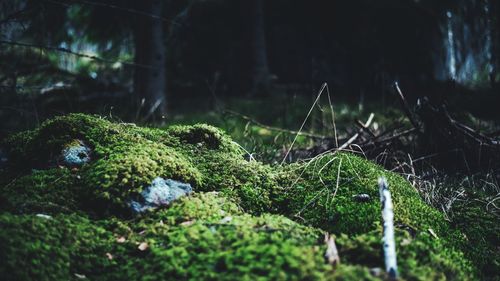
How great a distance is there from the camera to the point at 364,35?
11.1 metres

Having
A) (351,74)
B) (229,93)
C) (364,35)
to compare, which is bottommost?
(229,93)

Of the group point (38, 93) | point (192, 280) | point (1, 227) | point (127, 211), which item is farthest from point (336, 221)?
point (38, 93)

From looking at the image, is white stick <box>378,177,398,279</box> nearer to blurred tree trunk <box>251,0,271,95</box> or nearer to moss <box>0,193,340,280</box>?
moss <box>0,193,340,280</box>

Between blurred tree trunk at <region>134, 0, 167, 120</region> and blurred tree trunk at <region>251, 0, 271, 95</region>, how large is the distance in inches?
128

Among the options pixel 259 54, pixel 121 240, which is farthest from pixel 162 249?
pixel 259 54

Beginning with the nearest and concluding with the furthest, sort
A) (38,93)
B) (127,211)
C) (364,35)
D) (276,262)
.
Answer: (276,262) → (127,211) → (38,93) → (364,35)

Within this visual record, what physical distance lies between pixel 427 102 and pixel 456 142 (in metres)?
0.54

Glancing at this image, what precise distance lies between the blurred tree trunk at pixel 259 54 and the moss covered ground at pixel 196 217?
306 inches

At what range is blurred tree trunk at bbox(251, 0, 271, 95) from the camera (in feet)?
34.8

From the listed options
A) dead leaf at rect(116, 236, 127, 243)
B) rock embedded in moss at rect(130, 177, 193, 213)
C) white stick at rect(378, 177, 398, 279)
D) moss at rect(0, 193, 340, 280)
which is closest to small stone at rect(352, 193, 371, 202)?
moss at rect(0, 193, 340, 280)

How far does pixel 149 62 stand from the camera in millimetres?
7973

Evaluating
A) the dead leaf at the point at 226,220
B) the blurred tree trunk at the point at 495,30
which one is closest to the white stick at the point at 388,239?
the dead leaf at the point at 226,220

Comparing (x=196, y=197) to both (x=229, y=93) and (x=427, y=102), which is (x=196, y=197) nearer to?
(x=427, y=102)

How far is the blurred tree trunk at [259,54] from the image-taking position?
1059cm
